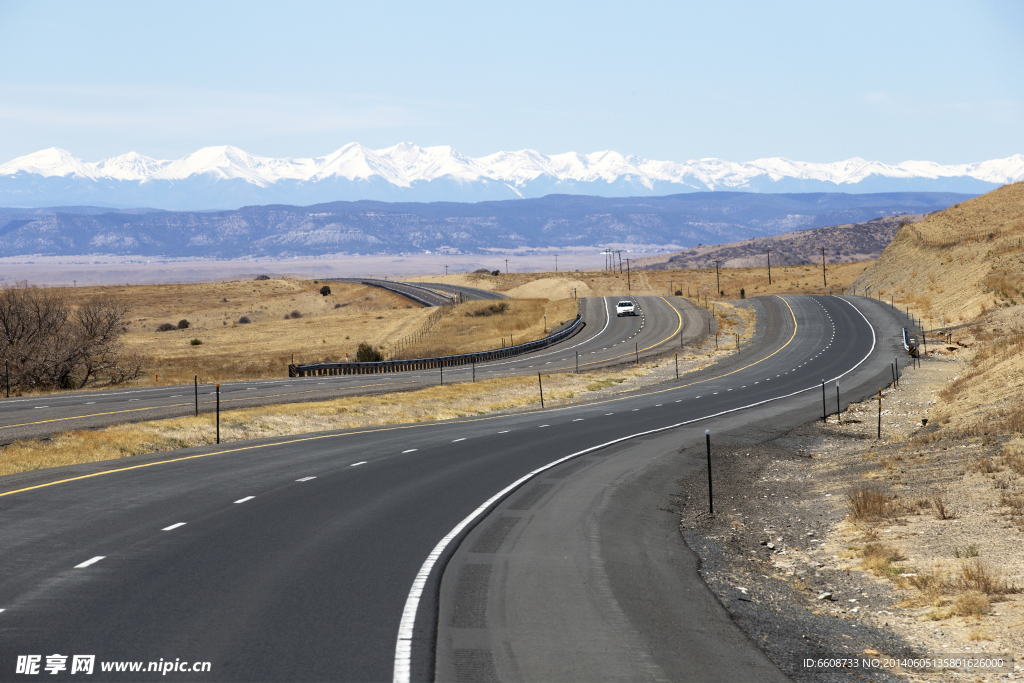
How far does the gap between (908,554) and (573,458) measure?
10715mm

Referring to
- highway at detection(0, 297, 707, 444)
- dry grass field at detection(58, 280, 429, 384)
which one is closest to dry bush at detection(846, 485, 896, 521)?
highway at detection(0, 297, 707, 444)

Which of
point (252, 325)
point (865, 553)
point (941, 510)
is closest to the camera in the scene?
point (865, 553)

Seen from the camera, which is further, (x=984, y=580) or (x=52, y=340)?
(x=52, y=340)

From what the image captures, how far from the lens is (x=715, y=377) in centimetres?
5425

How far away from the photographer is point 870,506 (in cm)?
1547

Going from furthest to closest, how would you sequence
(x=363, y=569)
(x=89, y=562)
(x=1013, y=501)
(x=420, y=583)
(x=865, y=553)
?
(x=1013, y=501)
(x=865, y=553)
(x=363, y=569)
(x=89, y=562)
(x=420, y=583)

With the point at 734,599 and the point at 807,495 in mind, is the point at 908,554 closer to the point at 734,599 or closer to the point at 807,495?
the point at 734,599

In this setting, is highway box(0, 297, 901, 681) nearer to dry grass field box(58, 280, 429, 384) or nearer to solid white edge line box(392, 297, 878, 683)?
Result: solid white edge line box(392, 297, 878, 683)

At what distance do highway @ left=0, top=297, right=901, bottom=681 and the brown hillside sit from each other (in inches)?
2550

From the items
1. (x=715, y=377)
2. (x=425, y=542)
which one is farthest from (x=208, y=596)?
(x=715, y=377)

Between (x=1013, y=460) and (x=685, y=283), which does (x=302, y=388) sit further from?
(x=685, y=283)

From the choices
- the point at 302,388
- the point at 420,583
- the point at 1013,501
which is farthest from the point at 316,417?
the point at 1013,501

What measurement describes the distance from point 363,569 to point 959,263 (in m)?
94.1

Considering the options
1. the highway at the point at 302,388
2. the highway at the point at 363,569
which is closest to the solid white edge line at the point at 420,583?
the highway at the point at 363,569
